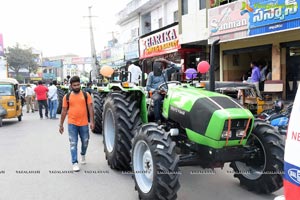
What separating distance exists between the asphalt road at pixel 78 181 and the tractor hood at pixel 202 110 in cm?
118

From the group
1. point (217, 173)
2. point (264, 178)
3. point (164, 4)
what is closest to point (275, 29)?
point (217, 173)

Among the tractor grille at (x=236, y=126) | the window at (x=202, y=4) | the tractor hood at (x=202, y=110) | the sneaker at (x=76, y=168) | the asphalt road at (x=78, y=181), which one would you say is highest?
the window at (x=202, y=4)

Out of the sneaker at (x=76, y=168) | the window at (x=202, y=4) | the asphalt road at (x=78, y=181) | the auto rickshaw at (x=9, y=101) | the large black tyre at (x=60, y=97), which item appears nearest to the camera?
the asphalt road at (x=78, y=181)

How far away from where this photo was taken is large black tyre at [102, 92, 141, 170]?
5.64 m

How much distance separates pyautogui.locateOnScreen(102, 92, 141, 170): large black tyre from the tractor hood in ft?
3.74

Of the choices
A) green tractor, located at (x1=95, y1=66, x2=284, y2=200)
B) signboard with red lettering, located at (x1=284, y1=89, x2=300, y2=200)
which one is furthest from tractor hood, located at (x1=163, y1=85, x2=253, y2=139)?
signboard with red lettering, located at (x1=284, y1=89, x2=300, y2=200)

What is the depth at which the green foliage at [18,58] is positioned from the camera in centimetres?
5606

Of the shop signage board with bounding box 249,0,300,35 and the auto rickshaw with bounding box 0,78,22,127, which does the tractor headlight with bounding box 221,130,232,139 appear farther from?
the auto rickshaw with bounding box 0,78,22,127

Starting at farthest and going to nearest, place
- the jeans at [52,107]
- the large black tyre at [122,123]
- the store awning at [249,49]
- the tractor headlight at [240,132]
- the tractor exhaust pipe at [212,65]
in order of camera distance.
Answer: the jeans at [52,107]
the store awning at [249,49]
the large black tyre at [122,123]
the tractor exhaust pipe at [212,65]
the tractor headlight at [240,132]

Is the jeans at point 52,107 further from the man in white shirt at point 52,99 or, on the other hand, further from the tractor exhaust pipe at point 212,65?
the tractor exhaust pipe at point 212,65

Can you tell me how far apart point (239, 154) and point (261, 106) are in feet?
21.4

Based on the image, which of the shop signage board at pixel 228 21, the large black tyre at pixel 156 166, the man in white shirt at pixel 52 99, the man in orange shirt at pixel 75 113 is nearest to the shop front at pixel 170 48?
the shop signage board at pixel 228 21

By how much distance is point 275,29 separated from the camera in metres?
11.6

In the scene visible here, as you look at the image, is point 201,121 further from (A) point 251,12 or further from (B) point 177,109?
(A) point 251,12
